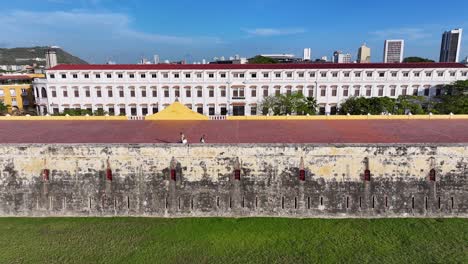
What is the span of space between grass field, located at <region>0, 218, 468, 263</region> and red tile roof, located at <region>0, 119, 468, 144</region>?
4283mm

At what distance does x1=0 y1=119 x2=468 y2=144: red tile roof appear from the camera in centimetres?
1706

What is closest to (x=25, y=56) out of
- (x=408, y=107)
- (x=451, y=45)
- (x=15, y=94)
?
(x=15, y=94)

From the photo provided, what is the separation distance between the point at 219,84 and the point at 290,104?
10746mm

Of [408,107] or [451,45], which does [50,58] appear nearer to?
[408,107]

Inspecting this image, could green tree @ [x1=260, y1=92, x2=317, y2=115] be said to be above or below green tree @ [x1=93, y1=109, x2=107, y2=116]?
above

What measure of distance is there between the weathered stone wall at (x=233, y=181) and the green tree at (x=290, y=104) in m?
20.3

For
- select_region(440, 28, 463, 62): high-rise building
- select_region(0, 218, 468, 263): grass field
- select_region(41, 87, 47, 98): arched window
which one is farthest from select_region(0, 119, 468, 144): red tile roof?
select_region(440, 28, 463, 62): high-rise building

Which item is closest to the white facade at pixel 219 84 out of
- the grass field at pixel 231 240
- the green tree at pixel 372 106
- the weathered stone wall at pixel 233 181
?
the green tree at pixel 372 106

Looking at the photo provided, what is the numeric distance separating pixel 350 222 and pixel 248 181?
5.54 m

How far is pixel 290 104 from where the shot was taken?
37156mm

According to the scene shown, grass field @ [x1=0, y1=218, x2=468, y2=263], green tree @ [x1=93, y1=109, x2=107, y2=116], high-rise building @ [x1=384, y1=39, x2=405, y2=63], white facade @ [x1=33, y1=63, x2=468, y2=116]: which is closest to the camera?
grass field @ [x1=0, y1=218, x2=468, y2=263]

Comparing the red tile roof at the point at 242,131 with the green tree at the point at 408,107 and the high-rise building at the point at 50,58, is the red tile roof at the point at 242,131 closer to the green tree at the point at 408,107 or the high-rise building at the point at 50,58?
the green tree at the point at 408,107

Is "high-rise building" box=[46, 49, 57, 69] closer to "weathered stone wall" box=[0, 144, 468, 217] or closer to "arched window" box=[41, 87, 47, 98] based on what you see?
"arched window" box=[41, 87, 47, 98]

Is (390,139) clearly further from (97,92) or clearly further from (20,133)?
(97,92)
